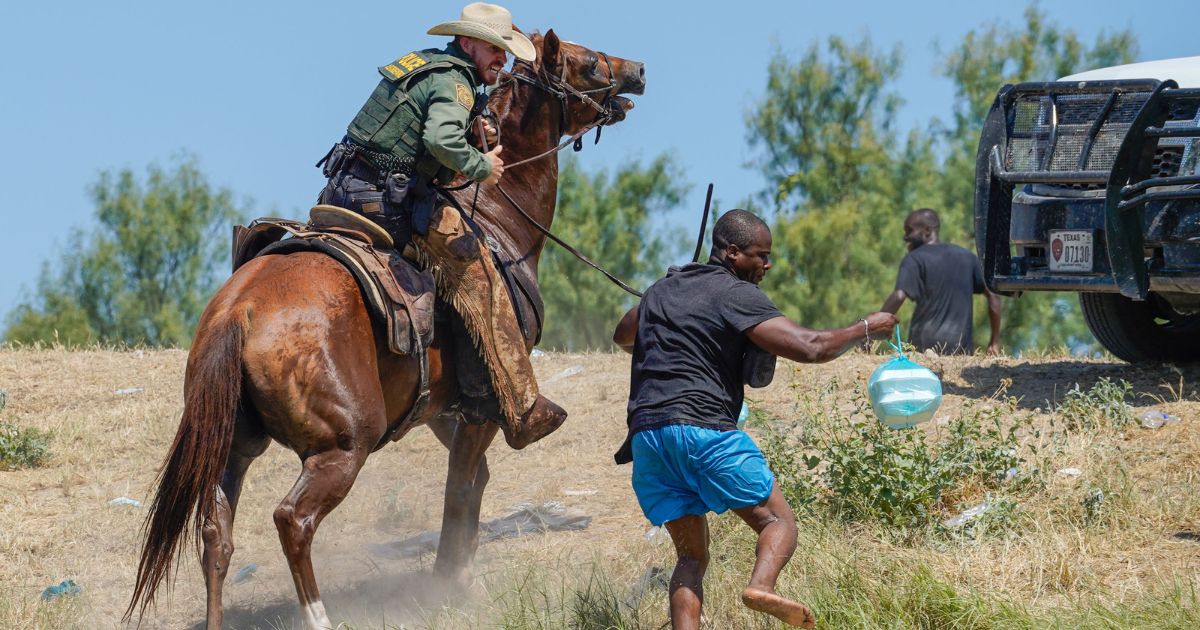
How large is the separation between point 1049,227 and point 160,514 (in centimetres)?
537

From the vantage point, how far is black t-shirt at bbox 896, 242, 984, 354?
11523 mm

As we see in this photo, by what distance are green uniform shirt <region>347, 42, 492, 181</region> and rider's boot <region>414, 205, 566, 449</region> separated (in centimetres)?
31

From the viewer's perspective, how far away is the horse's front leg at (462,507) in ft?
23.8

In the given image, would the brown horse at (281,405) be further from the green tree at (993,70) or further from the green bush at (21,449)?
the green tree at (993,70)

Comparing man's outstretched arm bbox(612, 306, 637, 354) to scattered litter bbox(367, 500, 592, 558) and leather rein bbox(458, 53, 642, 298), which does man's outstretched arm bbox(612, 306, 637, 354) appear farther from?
scattered litter bbox(367, 500, 592, 558)

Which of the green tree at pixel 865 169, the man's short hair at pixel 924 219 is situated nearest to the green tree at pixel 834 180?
the green tree at pixel 865 169

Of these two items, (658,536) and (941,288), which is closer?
(658,536)

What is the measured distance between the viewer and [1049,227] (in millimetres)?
8391

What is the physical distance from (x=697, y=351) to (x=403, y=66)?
2.16 metres

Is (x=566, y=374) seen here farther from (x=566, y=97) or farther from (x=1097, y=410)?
(x=1097, y=410)

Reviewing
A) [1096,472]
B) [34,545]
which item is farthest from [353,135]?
[1096,472]

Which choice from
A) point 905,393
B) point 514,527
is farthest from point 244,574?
point 905,393

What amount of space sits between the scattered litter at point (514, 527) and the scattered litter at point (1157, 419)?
317 centimetres

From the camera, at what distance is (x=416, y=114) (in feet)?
21.4
